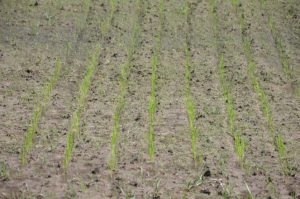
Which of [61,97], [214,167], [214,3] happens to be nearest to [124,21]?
[214,3]

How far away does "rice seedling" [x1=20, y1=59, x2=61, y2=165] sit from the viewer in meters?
4.51

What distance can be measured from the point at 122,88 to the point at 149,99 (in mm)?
332

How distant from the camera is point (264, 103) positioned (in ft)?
17.4

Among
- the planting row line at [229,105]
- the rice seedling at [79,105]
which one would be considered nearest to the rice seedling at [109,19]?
the rice seedling at [79,105]

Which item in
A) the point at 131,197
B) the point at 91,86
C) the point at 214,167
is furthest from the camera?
the point at 91,86

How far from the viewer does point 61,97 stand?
5285 millimetres

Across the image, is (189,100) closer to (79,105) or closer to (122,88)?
(122,88)

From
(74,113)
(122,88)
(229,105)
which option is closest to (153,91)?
(122,88)

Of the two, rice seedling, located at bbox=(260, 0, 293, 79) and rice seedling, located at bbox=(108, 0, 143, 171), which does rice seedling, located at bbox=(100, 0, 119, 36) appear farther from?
rice seedling, located at bbox=(260, 0, 293, 79)

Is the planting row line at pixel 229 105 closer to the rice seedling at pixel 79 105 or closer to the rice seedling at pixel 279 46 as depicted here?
the rice seedling at pixel 279 46

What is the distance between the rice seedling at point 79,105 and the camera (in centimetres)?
450

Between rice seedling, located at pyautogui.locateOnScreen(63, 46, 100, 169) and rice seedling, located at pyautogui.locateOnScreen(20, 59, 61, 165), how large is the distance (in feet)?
0.97

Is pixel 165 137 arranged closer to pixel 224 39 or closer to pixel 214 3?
pixel 224 39

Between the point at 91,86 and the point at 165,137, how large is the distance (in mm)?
1135
